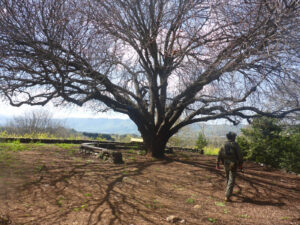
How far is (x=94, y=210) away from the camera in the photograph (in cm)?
428

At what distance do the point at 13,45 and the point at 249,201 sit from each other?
7.73 meters

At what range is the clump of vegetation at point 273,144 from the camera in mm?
9883

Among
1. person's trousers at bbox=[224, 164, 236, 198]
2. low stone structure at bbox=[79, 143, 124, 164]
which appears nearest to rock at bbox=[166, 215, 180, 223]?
person's trousers at bbox=[224, 164, 236, 198]

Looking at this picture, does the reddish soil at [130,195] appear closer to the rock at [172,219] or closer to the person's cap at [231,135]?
the rock at [172,219]

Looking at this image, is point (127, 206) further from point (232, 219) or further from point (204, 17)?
point (204, 17)

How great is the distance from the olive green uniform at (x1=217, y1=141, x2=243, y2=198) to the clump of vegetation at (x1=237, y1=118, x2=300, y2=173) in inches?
209

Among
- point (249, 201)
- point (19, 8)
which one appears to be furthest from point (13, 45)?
point (249, 201)

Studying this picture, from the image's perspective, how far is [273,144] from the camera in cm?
1066

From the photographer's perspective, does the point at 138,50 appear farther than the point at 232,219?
Yes

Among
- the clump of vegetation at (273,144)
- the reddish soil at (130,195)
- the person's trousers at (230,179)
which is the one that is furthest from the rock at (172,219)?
the clump of vegetation at (273,144)

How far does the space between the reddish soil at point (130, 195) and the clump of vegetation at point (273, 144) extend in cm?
191

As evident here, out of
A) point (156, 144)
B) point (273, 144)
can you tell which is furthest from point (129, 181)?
point (273, 144)

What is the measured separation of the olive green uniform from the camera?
18.7 ft

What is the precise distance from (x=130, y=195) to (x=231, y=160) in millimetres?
2698
